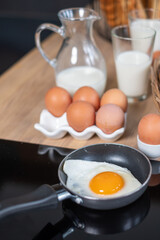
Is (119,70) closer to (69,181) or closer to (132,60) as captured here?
(132,60)

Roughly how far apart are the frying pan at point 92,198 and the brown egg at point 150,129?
6 cm

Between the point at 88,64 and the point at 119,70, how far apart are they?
0.32ft

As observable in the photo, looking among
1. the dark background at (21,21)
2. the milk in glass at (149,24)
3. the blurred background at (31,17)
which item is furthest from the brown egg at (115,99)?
the dark background at (21,21)

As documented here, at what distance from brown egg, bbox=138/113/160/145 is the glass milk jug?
0.29m

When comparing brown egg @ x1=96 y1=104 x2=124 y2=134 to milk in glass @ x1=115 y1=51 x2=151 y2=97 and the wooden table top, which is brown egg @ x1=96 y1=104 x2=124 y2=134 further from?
milk in glass @ x1=115 y1=51 x2=151 y2=97

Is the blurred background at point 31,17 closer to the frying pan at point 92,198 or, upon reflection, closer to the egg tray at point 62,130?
the egg tray at point 62,130

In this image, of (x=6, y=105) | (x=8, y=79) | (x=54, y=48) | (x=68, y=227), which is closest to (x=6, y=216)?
(x=68, y=227)

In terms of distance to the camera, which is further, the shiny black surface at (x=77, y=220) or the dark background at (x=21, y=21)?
the dark background at (x=21, y=21)

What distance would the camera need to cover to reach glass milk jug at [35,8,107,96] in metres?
1.14

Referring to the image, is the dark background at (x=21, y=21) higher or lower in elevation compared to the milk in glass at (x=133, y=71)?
lower

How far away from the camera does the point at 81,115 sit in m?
0.98

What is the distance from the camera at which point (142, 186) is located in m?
0.74

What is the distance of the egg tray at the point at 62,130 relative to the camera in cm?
98

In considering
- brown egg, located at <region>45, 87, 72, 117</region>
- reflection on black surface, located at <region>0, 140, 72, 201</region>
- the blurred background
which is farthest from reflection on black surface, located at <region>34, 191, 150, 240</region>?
the blurred background
